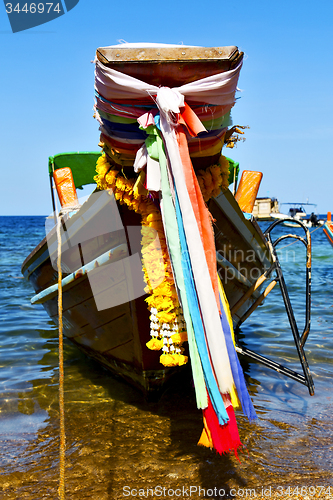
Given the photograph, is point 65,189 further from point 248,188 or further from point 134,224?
point 248,188

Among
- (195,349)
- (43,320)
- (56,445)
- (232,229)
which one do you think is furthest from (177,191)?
(43,320)

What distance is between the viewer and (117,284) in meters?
3.19

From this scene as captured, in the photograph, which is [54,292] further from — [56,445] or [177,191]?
[177,191]

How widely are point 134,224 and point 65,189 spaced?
51.7 inches

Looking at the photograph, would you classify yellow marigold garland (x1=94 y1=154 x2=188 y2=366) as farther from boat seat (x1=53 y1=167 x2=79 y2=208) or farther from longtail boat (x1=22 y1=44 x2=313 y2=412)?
boat seat (x1=53 y1=167 x2=79 y2=208)

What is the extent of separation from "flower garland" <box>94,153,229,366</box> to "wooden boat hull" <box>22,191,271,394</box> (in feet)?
0.65

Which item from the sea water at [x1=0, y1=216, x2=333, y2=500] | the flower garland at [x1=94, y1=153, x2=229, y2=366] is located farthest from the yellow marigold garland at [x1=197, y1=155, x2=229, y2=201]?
the sea water at [x1=0, y1=216, x2=333, y2=500]

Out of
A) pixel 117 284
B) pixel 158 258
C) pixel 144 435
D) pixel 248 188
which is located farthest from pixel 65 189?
pixel 144 435

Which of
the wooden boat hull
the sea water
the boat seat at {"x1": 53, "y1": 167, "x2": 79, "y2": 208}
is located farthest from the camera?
the boat seat at {"x1": 53, "y1": 167, "x2": 79, "y2": 208}

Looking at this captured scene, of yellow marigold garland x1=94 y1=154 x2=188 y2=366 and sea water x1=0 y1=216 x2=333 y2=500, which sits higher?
yellow marigold garland x1=94 y1=154 x2=188 y2=366

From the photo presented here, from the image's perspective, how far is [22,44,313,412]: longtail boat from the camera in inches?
90.7

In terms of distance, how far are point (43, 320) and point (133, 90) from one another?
17.7 ft

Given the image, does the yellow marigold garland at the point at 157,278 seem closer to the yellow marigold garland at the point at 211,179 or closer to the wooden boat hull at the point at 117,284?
the wooden boat hull at the point at 117,284

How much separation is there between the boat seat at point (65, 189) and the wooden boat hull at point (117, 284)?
1.19 ft
